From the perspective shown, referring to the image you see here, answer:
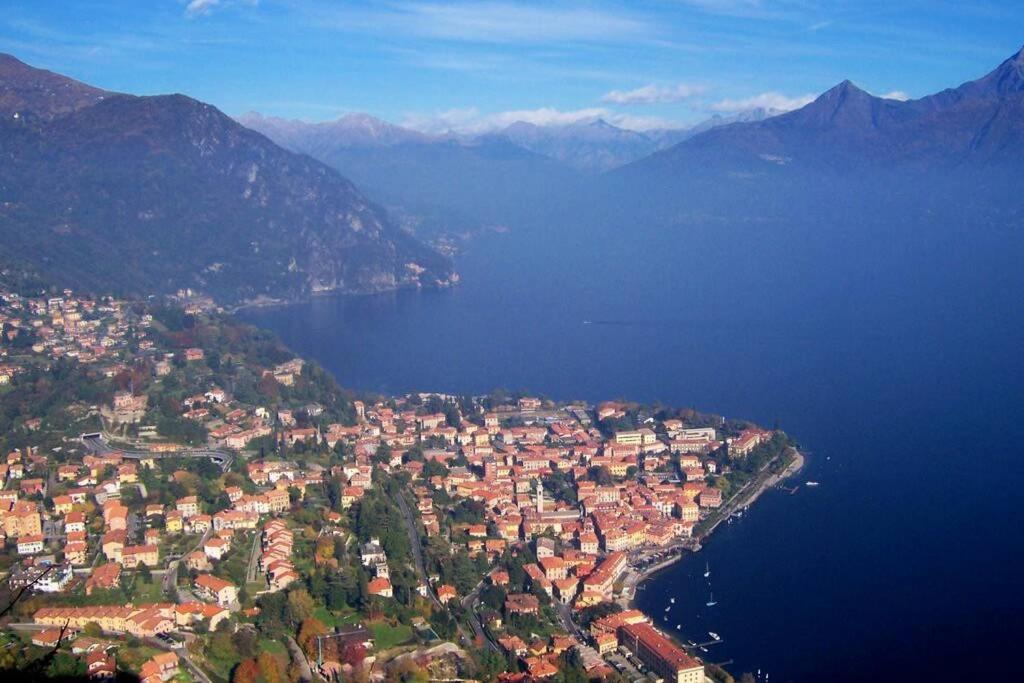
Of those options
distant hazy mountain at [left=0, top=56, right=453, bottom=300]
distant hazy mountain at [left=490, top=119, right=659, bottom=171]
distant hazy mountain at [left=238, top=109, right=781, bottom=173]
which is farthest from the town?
distant hazy mountain at [left=490, top=119, right=659, bottom=171]

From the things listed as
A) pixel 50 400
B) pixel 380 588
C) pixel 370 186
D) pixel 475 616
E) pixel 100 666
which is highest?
pixel 370 186

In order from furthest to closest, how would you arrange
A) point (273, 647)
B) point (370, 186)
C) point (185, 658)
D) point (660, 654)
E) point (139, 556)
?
point (370, 186), point (139, 556), point (660, 654), point (273, 647), point (185, 658)

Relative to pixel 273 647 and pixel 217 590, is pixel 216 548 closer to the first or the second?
pixel 217 590

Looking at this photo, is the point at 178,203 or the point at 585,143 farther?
the point at 585,143

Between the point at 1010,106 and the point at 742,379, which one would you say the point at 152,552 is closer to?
the point at 742,379

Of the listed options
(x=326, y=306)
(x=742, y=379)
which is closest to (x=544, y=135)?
(x=326, y=306)

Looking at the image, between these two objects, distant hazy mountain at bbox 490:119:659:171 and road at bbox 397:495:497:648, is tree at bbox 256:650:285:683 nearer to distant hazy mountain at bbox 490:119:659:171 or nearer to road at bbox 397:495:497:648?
road at bbox 397:495:497:648

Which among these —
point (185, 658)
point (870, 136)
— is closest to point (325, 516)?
point (185, 658)

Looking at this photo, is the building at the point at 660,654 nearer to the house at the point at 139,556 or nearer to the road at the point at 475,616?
the road at the point at 475,616
